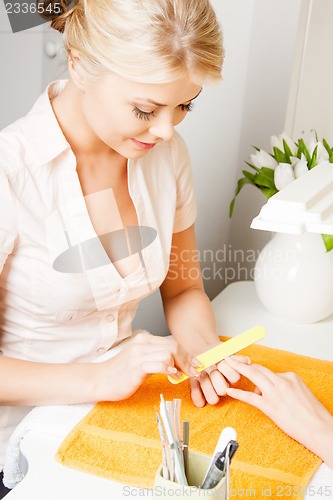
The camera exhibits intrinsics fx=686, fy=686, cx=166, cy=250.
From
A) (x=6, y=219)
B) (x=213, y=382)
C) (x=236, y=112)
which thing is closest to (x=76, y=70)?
(x=6, y=219)

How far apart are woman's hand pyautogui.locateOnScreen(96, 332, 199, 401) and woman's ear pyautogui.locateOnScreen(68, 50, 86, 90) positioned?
1.24 ft

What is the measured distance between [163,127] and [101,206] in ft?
0.73

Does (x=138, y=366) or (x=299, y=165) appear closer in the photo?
(x=138, y=366)

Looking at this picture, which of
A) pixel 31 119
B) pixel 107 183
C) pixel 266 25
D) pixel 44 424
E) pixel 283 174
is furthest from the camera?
pixel 266 25

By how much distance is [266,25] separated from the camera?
159cm

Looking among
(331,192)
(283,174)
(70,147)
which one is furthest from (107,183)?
(331,192)

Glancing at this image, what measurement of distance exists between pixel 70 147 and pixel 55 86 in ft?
0.44

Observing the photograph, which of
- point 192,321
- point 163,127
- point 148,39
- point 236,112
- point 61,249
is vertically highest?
point 148,39

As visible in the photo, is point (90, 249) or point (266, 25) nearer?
point (90, 249)

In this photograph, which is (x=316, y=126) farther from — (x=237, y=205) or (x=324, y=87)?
Answer: (x=237, y=205)

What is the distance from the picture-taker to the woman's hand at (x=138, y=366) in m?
0.96

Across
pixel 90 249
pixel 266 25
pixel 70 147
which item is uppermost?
pixel 266 25

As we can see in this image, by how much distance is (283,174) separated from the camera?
135cm

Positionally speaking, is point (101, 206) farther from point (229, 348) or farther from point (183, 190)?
point (229, 348)
